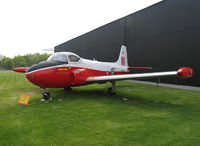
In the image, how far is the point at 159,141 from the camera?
3232mm

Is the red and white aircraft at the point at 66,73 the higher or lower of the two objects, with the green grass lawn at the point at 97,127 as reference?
higher

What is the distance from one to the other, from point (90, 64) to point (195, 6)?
33.3 feet

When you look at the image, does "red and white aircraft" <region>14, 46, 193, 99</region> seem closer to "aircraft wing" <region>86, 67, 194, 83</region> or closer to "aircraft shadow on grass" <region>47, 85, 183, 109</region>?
"aircraft wing" <region>86, 67, 194, 83</region>

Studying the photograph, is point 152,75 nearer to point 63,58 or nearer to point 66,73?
point 66,73

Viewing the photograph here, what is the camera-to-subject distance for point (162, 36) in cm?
1543

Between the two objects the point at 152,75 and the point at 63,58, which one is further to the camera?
the point at 63,58

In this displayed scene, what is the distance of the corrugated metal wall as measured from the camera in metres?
12.9

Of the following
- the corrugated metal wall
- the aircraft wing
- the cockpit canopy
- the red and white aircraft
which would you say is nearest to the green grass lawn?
the aircraft wing

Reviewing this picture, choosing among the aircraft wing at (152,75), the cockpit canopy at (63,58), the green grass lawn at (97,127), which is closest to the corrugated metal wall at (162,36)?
the aircraft wing at (152,75)

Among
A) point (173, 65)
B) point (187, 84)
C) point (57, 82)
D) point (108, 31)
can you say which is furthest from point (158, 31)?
point (57, 82)

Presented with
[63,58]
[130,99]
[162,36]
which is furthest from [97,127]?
[162,36]

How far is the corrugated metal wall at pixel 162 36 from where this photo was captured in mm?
12851

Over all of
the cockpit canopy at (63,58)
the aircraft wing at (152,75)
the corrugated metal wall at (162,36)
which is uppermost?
the corrugated metal wall at (162,36)

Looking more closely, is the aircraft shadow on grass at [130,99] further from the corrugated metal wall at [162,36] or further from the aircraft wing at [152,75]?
the corrugated metal wall at [162,36]
